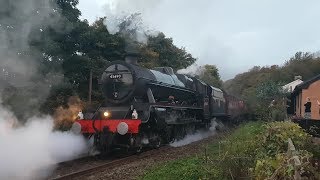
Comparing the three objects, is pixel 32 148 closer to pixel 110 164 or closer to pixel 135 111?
pixel 110 164

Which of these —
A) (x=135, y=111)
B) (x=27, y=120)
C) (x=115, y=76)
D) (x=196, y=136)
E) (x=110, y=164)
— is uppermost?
(x=115, y=76)

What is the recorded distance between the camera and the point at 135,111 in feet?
47.3

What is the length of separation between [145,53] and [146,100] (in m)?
16.0

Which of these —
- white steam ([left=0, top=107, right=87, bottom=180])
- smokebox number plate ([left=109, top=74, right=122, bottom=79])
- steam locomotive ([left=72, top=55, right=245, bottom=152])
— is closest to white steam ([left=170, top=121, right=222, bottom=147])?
steam locomotive ([left=72, top=55, right=245, bottom=152])

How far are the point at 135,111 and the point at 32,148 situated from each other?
384 centimetres

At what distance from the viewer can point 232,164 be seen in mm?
7742

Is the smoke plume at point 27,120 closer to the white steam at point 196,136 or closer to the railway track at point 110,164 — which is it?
the railway track at point 110,164

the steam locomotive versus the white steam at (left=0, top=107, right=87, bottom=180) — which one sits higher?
the steam locomotive

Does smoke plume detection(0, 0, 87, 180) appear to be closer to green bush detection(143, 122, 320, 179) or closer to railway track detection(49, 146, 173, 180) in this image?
railway track detection(49, 146, 173, 180)

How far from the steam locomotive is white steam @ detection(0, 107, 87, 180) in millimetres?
705

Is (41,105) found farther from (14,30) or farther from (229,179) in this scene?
(229,179)

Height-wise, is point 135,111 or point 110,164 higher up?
point 135,111

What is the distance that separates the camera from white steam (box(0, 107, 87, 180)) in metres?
10.5

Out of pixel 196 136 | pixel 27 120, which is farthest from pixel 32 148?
Result: pixel 196 136
